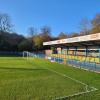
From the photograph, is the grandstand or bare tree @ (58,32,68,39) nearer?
the grandstand

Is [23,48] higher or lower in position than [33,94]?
higher

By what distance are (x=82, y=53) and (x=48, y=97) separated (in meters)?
21.9

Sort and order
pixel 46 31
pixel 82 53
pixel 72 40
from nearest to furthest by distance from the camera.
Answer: pixel 72 40 < pixel 82 53 < pixel 46 31

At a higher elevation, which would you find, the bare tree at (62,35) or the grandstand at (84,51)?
the bare tree at (62,35)

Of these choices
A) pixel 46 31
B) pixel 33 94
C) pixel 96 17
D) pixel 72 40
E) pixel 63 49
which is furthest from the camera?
pixel 46 31

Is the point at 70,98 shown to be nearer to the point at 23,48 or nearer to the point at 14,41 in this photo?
the point at 23,48

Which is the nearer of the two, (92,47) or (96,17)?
Result: (92,47)

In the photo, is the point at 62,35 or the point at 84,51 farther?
the point at 62,35

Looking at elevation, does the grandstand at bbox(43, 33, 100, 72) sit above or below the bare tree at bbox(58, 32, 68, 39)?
below

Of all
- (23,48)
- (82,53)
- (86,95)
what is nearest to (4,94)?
(86,95)

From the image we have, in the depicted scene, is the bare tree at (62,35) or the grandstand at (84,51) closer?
the grandstand at (84,51)

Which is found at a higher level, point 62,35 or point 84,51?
point 62,35

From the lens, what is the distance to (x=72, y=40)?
25.2 metres

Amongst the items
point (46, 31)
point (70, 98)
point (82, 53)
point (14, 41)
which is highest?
point (46, 31)
